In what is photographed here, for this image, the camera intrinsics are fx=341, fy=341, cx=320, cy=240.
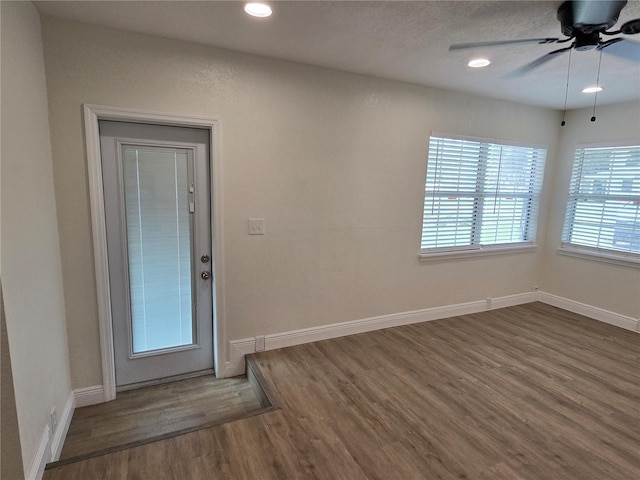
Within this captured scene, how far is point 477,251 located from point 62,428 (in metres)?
4.11

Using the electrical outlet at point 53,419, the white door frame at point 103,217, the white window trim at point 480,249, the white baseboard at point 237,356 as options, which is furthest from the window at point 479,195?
the electrical outlet at point 53,419

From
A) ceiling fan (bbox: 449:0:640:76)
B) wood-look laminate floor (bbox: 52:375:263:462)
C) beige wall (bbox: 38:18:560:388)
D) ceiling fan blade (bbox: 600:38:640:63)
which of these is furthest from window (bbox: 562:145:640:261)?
wood-look laminate floor (bbox: 52:375:263:462)

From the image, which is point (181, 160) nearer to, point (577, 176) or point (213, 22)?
point (213, 22)

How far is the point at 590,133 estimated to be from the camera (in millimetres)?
4070

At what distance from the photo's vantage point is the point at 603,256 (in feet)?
13.1

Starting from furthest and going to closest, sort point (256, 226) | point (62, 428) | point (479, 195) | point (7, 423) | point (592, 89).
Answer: point (479, 195), point (592, 89), point (256, 226), point (62, 428), point (7, 423)

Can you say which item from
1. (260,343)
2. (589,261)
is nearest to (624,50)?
(589,261)

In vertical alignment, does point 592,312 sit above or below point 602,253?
below

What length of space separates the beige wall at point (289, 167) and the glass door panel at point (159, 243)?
28 centimetres

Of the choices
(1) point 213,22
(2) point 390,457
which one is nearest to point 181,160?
(1) point 213,22

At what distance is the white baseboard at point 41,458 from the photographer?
1684 mm

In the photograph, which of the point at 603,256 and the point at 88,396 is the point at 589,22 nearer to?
the point at 603,256

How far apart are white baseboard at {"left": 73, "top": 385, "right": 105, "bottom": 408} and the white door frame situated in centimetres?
3

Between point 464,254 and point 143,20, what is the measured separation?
3.66m
